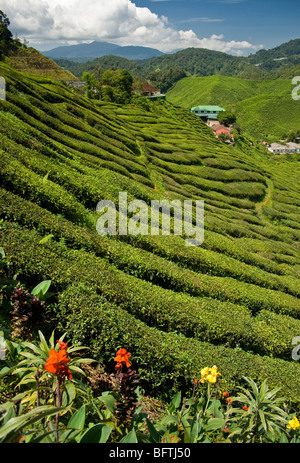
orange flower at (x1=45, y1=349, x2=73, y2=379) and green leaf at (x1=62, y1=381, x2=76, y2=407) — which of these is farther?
green leaf at (x1=62, y1=381, x2=76, y2=407)

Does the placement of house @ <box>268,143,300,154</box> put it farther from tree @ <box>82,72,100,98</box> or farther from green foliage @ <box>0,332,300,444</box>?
green foliage @ <box>0,332,300,444</box>

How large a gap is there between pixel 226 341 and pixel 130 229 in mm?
7839

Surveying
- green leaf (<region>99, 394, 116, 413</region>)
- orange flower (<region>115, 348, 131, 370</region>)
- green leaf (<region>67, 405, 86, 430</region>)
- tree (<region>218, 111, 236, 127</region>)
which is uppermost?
tree (<region>218, 111, 236, 127</region>)

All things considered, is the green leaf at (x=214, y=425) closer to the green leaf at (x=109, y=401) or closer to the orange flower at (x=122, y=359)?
the green leaf at (x=109, y=401)

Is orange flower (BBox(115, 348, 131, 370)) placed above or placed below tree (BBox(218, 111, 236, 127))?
below

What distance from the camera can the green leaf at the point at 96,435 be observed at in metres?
3.74


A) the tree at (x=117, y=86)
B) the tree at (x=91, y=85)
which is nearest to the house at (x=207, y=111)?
the tree at (x=117, y=86)

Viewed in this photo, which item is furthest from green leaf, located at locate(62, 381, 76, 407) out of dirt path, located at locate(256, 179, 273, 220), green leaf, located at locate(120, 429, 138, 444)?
dirt path, located at locate(256, 179, 273, 220)

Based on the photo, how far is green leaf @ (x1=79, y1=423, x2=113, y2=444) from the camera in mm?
3736

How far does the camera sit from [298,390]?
11.0 metres

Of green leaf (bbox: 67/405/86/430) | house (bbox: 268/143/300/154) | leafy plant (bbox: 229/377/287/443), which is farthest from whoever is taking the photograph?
house (bbox: 268/143/300/154)
